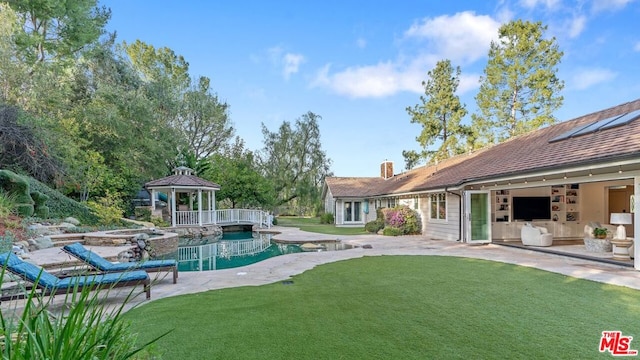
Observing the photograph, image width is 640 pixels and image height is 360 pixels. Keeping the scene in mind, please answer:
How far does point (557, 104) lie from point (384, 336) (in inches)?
1111

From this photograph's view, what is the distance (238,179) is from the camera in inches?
968

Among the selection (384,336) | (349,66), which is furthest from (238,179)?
(384,336)

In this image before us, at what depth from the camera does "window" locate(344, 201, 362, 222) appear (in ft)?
83.7

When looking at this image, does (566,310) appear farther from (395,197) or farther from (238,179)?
(238,179)

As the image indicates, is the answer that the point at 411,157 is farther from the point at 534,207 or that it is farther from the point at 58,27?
the point at 58,27

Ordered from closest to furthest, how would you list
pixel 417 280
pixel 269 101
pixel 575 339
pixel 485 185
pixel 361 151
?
1. pixel 575 339
2. pixel 417 280
3. pixel 485 185
4. pixel 269 101
5. pixel 361 151

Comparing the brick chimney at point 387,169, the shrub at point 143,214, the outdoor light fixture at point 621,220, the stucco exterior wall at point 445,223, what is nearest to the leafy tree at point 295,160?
the brick chimney at point 387,169

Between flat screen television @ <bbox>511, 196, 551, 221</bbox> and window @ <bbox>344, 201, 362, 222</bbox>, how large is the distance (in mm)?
13397

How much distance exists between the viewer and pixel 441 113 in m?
31.5

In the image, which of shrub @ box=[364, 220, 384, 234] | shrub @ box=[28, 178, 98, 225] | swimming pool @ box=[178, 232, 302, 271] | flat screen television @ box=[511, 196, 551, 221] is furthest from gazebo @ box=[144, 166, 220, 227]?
flat screen television @ box=[511, 196, 551, 221]

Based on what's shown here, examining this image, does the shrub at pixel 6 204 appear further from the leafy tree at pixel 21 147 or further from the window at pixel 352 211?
the window at pixel 352 211

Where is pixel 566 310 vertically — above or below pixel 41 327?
below

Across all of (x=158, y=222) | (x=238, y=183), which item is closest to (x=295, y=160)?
(x=238, y=183)

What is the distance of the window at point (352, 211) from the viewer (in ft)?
83.7
